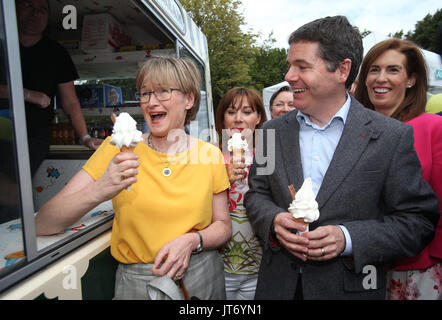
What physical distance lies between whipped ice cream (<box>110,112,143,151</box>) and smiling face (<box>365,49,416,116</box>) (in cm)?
192

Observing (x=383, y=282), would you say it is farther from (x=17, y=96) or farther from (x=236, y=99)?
(x=17, y=96)

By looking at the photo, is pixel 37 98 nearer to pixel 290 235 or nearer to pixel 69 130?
pixel 69 130

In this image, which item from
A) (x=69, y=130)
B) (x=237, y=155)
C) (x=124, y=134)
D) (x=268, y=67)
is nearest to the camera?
(x=124, y=134)

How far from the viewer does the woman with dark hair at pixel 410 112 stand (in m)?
1.80

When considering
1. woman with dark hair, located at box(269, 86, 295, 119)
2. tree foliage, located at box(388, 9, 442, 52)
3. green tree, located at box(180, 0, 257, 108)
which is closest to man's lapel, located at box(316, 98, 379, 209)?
woman with dark hair, located at box(269, 86, 295, 119)

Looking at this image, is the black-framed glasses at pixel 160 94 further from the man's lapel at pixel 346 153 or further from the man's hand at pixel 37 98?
the man's hand at pixel 37 98

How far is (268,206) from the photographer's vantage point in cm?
170

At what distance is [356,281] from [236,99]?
1.83 m

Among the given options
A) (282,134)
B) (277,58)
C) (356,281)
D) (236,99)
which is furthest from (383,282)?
(277,58)

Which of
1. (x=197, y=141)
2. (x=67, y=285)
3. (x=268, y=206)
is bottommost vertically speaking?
(x=67, y=285)

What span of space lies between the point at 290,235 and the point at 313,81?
908 mm

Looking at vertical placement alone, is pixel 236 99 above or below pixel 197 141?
above

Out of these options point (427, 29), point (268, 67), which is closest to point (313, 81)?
point (268, 67)

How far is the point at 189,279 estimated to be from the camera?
1.61 m
